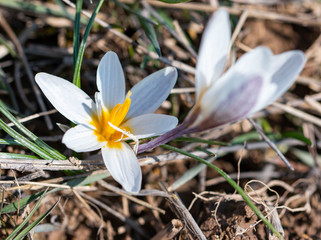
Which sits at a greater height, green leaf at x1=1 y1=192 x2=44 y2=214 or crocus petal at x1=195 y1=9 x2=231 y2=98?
crocus petal at x1=195 y1=9 x2=231 y2=98

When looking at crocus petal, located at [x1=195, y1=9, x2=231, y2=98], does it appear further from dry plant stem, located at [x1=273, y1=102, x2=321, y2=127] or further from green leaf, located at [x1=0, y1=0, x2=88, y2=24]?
green leaf, located at [x1=0, y1=0, x2=88, y2=24]

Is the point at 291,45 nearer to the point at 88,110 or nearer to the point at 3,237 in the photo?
the point at 88,110

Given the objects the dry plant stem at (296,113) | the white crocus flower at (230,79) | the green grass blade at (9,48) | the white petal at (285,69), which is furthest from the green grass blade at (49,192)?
the dry plant stem at (296,113)

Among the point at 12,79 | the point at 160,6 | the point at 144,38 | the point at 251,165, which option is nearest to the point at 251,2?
the point at 160,6

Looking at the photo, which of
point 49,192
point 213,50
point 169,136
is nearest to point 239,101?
point 213,50

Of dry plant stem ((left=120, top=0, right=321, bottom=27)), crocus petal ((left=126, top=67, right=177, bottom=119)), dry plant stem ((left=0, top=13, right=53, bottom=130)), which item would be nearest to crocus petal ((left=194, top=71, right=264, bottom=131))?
crocus petal ((left=126, top=67, right=177, bottom=119))

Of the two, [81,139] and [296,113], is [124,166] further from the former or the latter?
[296,113]
